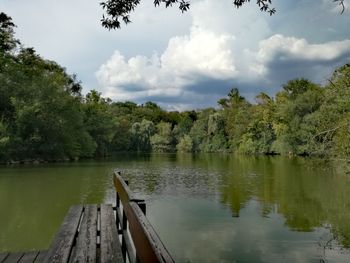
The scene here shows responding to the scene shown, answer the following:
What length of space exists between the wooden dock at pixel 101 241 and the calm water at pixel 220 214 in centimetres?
363

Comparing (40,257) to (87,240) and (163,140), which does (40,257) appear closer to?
(87,240)

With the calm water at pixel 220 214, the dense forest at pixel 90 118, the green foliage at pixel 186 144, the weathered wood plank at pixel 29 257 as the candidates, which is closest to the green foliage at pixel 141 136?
the dense forest at pixel 90 118

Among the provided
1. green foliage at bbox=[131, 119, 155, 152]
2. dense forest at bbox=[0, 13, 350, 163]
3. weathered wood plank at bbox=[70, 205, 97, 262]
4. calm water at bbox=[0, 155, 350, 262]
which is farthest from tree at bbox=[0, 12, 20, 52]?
green foliage at bbox=[131, 119, 155, 152]

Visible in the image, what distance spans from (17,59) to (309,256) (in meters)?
42.4

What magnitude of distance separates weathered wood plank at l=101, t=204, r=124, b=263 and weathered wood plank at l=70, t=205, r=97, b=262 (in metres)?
0.10

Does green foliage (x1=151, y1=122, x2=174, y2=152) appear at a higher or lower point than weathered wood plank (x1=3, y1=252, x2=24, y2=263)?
higher

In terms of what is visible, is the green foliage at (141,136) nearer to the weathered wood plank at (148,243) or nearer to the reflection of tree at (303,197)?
the reflection of tree at (303,197)

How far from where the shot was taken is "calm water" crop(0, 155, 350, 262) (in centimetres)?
934

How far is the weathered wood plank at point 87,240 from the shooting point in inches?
158

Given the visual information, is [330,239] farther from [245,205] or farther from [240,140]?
[240,140]

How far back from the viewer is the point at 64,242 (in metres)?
4.47

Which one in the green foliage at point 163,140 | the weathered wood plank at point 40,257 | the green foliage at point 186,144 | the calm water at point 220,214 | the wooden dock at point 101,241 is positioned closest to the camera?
the wooden dock at point 101,241

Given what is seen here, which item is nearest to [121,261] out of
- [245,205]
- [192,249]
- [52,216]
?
[192,249]

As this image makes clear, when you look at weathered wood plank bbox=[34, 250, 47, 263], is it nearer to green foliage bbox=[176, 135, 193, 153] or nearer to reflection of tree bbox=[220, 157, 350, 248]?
reflection of tree bbox=[220, 157, 350, 248]
